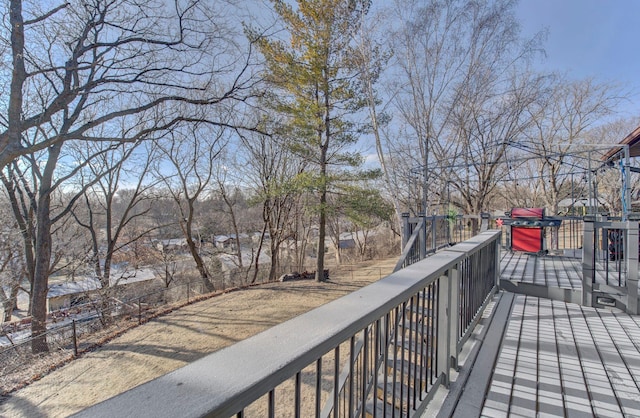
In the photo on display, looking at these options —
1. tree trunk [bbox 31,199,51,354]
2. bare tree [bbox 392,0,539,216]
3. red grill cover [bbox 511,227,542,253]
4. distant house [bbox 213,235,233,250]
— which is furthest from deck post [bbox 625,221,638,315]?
distant house [bbox 213,235,233,250]

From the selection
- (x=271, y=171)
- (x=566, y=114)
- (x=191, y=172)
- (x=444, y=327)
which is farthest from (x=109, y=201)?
(x=566, y=114)

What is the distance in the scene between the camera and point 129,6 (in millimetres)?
5352

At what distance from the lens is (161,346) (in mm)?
6625

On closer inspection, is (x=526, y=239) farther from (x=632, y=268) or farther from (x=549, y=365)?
(x=549, y=365)

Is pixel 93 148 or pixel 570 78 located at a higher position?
pixel 570 78

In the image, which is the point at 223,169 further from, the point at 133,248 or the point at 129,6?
the point at 129,6

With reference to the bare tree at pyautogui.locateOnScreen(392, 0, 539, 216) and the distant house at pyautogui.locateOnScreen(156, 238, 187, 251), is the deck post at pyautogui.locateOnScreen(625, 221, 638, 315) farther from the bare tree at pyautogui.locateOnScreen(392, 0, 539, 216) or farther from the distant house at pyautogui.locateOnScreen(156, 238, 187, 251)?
the distant house at pyautogui.locateOnScreen(156, 238, 187, 251)

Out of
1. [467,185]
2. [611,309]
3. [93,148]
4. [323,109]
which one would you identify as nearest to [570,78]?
[467,185]

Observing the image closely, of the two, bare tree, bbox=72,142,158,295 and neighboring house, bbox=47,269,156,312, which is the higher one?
bare tree, bbox=72,142,158,295

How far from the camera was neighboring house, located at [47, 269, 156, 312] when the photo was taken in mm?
10742

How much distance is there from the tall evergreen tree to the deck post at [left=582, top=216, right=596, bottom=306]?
23.2 ft

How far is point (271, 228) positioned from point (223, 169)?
160 inches

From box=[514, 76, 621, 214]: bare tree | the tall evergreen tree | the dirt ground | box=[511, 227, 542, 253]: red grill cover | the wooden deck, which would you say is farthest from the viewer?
box=[514, 76, 621, 214]: bare tree

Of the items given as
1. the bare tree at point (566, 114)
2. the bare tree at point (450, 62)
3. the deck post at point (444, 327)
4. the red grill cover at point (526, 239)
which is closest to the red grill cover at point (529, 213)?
the red grill cover at point (526, 239)
